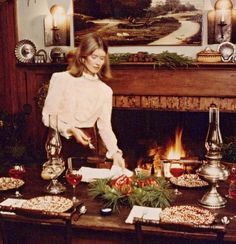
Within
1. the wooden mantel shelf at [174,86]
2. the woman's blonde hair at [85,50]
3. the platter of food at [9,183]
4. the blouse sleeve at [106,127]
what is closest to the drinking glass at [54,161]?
the platter of food at [9,183]

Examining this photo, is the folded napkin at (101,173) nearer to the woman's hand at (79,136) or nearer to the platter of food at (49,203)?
the platter of food at (49,203)

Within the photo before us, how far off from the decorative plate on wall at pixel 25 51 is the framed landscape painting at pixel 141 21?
1.73 ft

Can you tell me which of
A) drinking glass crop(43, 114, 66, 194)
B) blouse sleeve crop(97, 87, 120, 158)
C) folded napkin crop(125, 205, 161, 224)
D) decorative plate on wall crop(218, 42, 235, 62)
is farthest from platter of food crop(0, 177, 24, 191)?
decorative plate on wall crop(218, 42, 235, 62)

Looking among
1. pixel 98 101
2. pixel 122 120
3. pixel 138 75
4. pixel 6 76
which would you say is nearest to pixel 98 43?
pixel 98 101

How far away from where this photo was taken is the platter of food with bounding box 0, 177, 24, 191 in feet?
8.51

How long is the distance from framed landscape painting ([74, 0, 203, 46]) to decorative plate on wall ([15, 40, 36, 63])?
1.73 ft

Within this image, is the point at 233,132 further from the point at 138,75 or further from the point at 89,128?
the point at 89,128

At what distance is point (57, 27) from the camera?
4.97 m

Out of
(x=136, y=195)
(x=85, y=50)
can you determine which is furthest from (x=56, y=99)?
(x=136, y=195)

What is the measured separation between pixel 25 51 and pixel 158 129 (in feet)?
5.74

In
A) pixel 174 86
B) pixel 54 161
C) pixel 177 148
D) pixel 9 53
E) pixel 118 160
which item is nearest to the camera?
pixel 54 161

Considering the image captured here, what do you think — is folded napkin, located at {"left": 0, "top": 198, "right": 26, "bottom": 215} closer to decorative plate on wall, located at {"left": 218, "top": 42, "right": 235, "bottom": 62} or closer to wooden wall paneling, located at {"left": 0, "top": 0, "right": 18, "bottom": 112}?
decorative plate on wall, located at {"left": 218, "top": 42, "right": 235, "bottom": 62}

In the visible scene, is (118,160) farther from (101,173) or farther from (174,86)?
(174,86)

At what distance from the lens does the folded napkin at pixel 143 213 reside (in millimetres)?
2116
